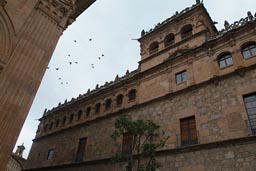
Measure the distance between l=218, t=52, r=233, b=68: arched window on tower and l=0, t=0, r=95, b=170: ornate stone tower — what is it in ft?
33.0

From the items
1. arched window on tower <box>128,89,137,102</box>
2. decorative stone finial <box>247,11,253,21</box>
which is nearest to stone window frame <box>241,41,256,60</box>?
decorative stone finial <box>247,11,253,21</box>

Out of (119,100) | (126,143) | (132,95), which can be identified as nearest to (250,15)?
(132,95)

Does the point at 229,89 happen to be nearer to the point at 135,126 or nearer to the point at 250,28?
the point at 250,28

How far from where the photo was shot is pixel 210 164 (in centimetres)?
1054

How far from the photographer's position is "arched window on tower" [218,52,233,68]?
1331 cm

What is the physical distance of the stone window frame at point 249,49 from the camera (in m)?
12.5

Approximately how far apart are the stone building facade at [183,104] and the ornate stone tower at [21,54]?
8738 mm

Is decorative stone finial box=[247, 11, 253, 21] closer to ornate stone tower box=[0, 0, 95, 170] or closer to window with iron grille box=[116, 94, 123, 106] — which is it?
window with iron grille box=[116, 94, 123, 106]

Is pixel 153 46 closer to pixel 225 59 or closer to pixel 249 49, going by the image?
pixel 225 59

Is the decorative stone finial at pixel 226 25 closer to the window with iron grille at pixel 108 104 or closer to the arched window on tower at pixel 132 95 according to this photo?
the arched window on tower at pixel 132 95

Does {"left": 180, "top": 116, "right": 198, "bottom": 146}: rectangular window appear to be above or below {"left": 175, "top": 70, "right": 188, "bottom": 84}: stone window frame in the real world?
below

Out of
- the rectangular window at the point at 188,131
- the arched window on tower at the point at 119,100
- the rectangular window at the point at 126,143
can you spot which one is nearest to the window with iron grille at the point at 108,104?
the arched window on tower at the point at 119,100

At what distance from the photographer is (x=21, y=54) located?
23.6ft

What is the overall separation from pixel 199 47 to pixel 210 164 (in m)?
8.06
